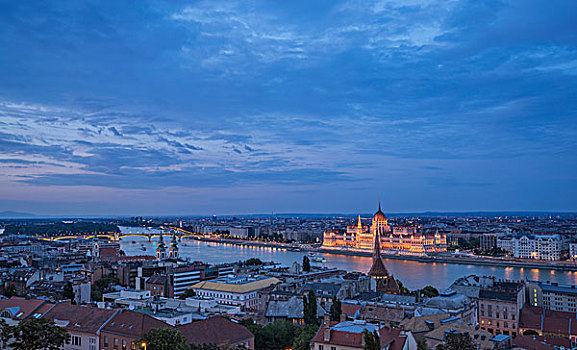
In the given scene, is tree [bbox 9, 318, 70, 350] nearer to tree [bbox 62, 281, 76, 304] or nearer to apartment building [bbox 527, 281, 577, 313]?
tree [bbox 62, 281, 76, 304]

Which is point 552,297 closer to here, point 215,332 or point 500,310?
point 500,310

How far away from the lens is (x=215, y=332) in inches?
355

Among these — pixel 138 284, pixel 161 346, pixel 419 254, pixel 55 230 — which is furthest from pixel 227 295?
pixel 55 230

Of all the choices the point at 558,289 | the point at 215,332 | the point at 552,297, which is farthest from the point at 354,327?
the point at 558,289

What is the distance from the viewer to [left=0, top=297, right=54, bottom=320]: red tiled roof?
10367 millimetres

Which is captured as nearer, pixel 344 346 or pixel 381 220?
pixel 344 346

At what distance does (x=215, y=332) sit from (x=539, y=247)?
130 ft

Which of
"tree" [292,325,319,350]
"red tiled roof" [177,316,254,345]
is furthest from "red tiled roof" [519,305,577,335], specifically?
"red tiled roof" [177,316,254,345]

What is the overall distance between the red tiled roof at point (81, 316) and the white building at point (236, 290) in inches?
288

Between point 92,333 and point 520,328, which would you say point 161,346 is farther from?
point 520,328

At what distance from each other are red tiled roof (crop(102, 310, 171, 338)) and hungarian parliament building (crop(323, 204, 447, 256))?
4290 cm

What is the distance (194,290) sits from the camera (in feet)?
61.7

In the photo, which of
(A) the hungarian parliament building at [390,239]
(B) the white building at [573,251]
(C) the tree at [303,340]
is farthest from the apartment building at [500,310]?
(A) the hungarian parliament building at [390,239]

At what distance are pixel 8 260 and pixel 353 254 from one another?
31933 mm
